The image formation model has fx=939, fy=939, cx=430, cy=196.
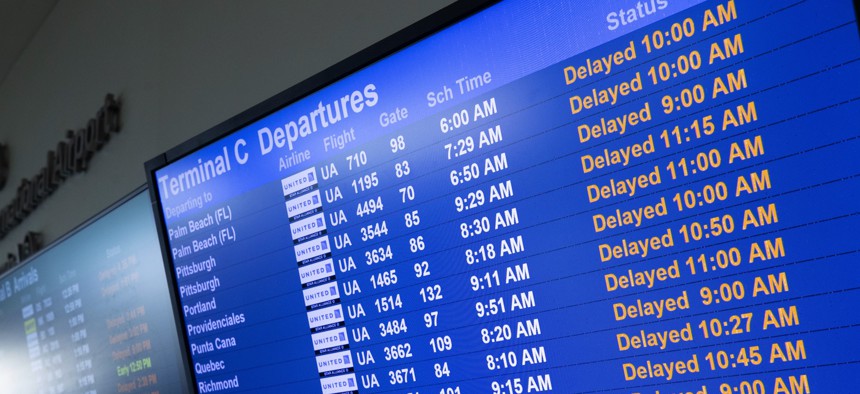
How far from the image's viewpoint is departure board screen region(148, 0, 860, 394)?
985mm

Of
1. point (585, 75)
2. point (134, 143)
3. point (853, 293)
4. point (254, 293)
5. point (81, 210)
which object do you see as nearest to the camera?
point (853, 293)

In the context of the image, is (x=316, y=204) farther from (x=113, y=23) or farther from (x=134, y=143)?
(x=113, y=23)

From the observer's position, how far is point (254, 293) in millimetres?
1771

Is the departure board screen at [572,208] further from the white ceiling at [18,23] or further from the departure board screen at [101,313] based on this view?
the white ceiling at [18,23]

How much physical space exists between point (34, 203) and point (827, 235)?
3692 millimetres

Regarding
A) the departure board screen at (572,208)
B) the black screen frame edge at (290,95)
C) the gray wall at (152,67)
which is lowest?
the departure board screen at (572,208)

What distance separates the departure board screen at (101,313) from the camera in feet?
7.14

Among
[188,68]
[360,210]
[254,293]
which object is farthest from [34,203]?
[360,210]

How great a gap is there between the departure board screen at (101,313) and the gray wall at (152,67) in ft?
1.27

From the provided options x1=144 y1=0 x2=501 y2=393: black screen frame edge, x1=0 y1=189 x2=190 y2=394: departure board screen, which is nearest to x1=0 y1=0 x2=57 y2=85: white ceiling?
→ x1=0 y1=189 x2=190 y2=394: departure board screen

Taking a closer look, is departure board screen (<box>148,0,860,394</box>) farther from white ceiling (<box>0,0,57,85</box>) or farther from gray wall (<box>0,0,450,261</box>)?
white ceiling (<box>0,0,57,85</box>)

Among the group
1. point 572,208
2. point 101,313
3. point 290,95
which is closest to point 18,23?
point 101,313

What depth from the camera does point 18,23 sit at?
3.96m

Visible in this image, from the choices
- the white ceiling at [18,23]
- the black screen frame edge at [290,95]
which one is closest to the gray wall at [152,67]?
the white ceiling at [18,23]
